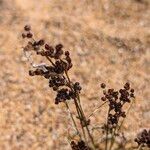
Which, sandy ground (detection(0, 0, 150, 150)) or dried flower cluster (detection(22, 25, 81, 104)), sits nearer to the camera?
dried flower cluster (detection(22, 25, 81, 104))

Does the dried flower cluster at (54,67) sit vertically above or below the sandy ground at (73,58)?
below

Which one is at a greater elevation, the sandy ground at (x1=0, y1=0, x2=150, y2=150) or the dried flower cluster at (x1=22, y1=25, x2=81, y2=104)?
the sandy ground at (x1=0, y1=0, x2=150, y2=150)

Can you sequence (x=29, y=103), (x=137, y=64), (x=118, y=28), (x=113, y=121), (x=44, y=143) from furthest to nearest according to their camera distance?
(x=118, y=28) → (x=137, y=64) → (x=29, y=103) → (x=44, y=143) → (x=113, y=121)

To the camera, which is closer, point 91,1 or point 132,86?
point 132,86

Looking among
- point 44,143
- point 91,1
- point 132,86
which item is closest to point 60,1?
point 91,1

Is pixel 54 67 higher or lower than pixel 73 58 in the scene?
lower

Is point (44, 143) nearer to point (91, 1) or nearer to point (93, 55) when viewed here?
point (93, 55)

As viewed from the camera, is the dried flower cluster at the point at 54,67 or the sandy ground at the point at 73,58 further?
the sandy ground at the point at 73,58

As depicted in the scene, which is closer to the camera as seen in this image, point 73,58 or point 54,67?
point 54,67
